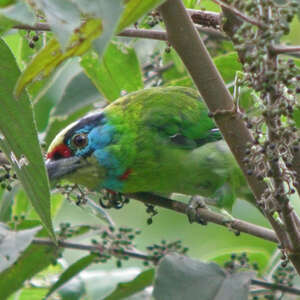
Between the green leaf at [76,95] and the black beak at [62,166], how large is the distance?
0.74 ft

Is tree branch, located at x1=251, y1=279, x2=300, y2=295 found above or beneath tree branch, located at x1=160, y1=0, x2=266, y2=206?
beneath

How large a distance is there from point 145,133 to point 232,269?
960 mm

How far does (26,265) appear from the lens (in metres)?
2.65

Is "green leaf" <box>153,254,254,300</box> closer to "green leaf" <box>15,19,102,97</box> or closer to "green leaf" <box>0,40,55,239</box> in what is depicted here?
"green leaf" <box>0,40,55,239</box>

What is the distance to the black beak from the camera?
2.66 metres

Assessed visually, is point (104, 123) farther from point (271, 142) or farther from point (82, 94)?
point (271, 142)

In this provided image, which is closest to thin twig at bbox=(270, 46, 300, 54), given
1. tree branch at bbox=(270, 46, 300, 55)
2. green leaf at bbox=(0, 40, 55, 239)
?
tree branch at bbox=(270, 46, 300, 55)

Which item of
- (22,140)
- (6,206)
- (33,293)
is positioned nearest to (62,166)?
(6,206)

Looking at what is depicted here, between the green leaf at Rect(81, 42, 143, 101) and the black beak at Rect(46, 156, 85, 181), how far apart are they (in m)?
0.35

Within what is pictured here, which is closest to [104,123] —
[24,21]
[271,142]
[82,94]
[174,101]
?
[82,94]

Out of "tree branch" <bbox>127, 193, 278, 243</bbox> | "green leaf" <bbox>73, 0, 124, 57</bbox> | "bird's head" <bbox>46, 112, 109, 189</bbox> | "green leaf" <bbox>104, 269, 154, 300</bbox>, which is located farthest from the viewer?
"bird's head" <bbox>46, 112, 109, 189</bbox>

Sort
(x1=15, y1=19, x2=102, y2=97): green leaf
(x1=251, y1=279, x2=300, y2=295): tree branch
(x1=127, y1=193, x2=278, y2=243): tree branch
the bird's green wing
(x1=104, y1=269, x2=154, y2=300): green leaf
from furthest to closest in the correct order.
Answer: the bird's green wing, (x1=104, y1=269, x2=154, y2=300): green leaf, (x1=251, y1=279, x2=300, y2=295): tree branch, (x1=127, y1=193, x2=278, y2=243): tree branch, (x1=15, y1=19, x2=102, y2=97): green leaf

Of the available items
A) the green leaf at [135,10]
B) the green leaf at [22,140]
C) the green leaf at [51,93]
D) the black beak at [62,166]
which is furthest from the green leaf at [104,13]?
the green leaf at [51,93]

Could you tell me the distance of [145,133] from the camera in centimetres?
310
